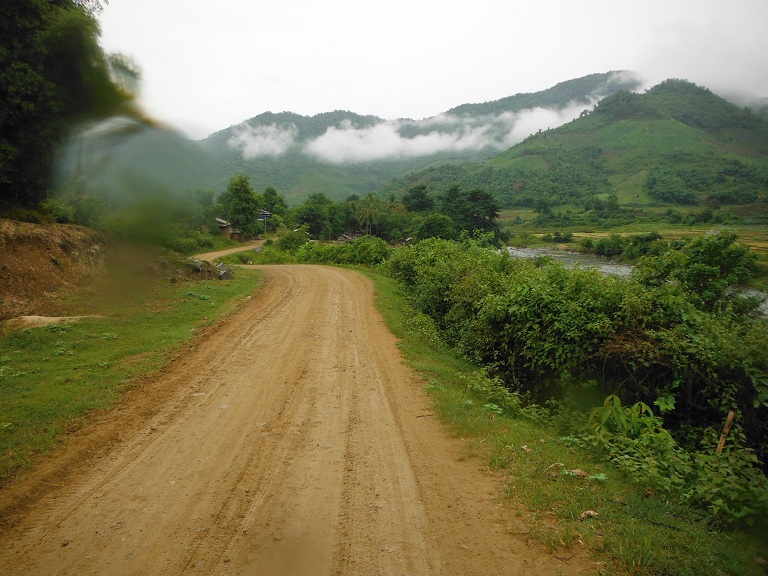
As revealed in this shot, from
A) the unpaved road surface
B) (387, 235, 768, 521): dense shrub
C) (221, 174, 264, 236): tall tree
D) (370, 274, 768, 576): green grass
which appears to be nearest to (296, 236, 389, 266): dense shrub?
(221, 174, 264, 236): tall tree

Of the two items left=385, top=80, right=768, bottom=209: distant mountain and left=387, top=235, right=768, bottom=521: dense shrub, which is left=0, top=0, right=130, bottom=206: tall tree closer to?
left=387, top=235, right=768, bottom=521: dense shrub

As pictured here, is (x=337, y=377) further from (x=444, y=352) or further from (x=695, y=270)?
(x=695, y=270)

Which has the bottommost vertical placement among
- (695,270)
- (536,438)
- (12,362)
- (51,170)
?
(536,438)

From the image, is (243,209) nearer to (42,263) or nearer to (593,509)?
(42,263)

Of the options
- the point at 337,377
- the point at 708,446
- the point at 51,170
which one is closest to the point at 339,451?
the point at 337,377

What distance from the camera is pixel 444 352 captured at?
33.3 ft

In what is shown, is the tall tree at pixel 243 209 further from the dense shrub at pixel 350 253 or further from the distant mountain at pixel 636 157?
the distant mountain at pixel 636 157

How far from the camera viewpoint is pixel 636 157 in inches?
4811

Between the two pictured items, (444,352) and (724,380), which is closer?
(724,380)

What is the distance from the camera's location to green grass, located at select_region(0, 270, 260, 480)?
509 centimetres

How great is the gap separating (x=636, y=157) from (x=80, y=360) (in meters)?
147

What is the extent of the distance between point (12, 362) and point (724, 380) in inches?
449

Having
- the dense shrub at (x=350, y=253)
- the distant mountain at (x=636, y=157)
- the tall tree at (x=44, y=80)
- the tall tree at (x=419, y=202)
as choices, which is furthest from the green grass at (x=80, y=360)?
the distant mountain at (x=636, y=157)

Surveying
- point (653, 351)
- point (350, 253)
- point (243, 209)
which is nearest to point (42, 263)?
point (653, 351)
